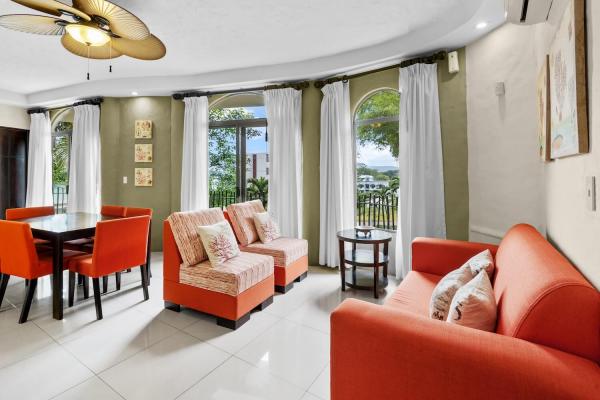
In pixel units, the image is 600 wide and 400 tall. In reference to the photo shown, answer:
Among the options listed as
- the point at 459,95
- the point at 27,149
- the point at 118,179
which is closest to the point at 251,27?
the point at 459,95

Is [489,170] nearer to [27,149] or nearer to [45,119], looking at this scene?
[45,119]

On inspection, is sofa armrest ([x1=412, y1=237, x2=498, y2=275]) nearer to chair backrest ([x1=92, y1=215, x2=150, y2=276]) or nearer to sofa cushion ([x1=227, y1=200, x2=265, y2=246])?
sofa cushion ([x1=227, y1=200, x2=265, y2=246])

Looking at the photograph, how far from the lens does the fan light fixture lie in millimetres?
2281

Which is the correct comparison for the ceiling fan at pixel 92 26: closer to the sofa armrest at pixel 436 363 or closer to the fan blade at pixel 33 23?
the fan blade at pixel 33 23

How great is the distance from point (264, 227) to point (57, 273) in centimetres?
201

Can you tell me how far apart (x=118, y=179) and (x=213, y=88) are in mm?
2529

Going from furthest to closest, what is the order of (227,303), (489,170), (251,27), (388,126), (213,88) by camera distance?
(213,88) → (388,126) → (251,27) → (489,170) → (227,303)

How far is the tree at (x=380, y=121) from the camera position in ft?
12.9

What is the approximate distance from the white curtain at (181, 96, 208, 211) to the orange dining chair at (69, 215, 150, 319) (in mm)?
1986

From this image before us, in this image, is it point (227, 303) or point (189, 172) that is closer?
point (227, 303)

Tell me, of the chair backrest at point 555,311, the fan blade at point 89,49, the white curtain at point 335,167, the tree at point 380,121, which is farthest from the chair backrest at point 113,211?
the chair backrest at point 555,311

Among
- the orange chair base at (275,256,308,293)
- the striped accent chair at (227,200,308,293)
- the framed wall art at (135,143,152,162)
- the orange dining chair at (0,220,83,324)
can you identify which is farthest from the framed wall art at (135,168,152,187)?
the orange chair base at (275,256,308,293)

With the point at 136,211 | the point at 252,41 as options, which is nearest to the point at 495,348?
the point at 252,41

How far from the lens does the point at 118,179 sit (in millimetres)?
5277
